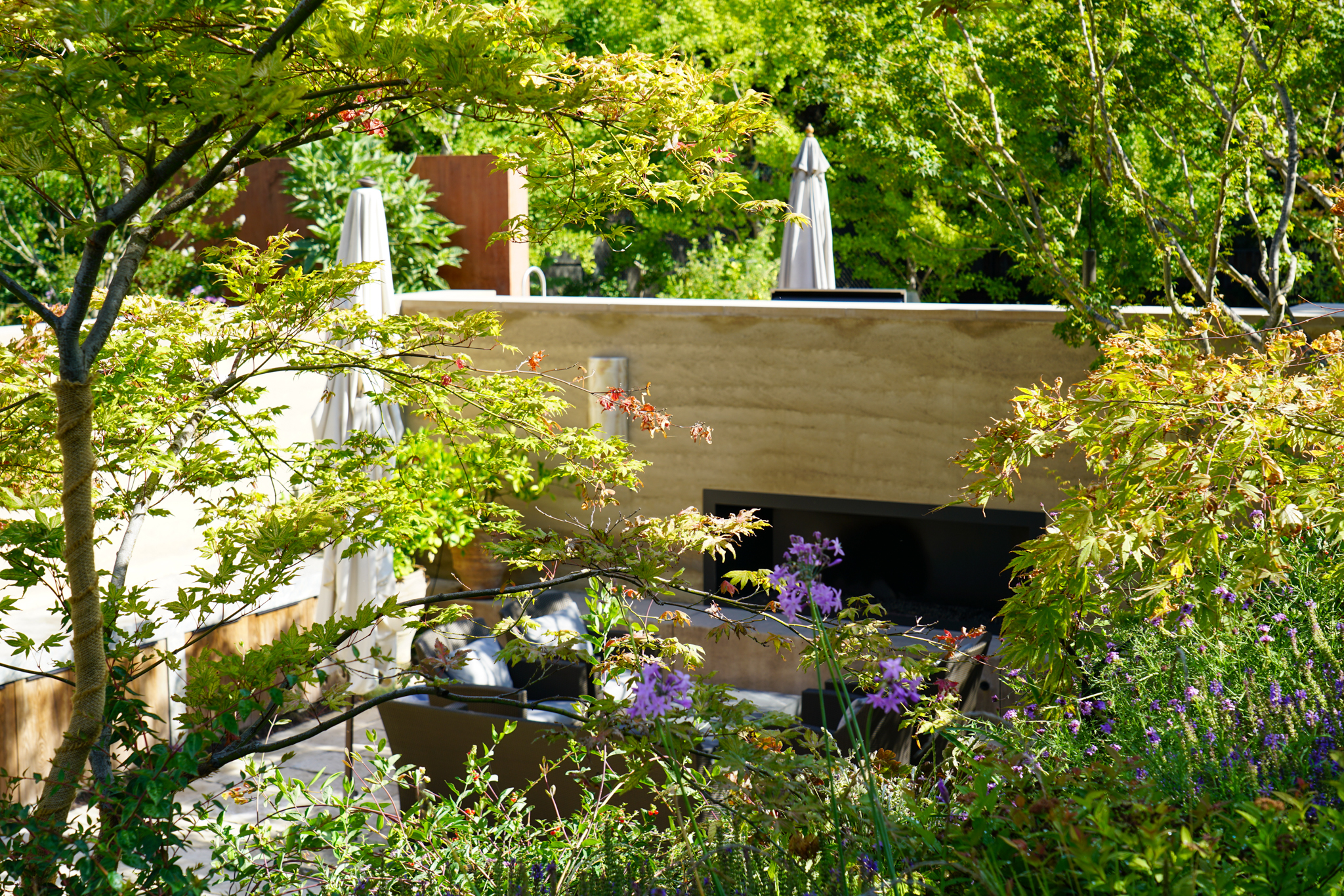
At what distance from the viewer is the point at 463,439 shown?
809cm

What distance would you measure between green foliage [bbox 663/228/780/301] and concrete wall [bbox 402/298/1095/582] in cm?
443

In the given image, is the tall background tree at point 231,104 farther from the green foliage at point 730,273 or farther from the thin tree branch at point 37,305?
the green foliage at point 730,273

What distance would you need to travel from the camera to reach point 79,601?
7.48ft

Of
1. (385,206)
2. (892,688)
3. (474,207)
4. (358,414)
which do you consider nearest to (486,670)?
(358,414)

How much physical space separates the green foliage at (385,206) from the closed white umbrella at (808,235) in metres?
3.52

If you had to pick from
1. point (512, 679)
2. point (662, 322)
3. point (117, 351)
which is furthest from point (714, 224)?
point (117, 351)

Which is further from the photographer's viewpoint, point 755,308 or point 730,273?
point 730,273

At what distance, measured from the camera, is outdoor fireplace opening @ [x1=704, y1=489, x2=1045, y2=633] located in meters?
7.29

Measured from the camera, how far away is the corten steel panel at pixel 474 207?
401 inches

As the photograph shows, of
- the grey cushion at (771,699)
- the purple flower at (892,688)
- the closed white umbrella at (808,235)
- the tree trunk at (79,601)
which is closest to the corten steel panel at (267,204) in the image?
the closed white umbrella at (808,235)

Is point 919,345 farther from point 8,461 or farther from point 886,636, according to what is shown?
point 8,461

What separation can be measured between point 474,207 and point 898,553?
5841 mm

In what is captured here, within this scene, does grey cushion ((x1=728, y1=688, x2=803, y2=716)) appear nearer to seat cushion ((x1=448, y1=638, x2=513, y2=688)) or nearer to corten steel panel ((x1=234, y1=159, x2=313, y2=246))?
seat cushion ((x1=448, y1=638, x2=513, y2=688))

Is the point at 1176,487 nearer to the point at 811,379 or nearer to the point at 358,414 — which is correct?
the point at 811,379
